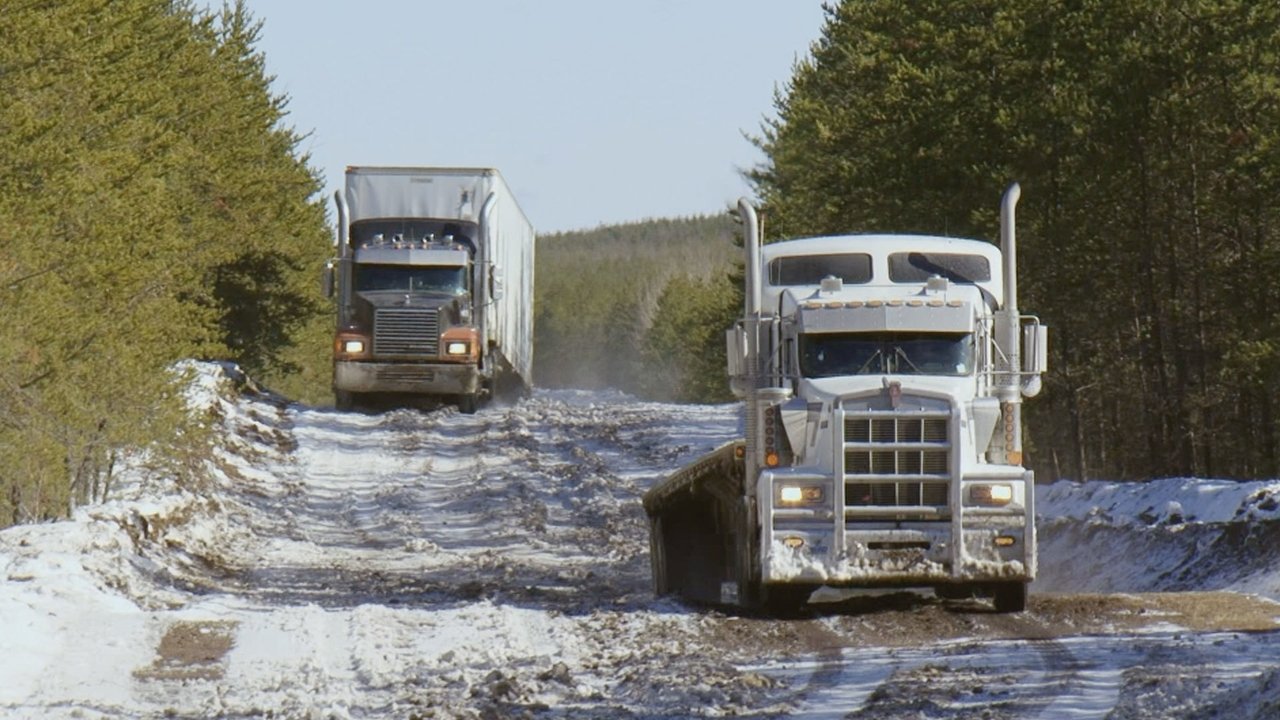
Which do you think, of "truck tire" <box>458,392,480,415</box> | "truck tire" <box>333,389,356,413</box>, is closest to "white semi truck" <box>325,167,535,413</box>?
"truck tire" <box>458,392,480,415</box>

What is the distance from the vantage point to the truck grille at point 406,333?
3619 centimetres

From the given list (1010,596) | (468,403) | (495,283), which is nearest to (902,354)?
(1010,596)

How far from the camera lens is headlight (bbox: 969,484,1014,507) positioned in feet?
50.2

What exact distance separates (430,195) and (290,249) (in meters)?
14.3

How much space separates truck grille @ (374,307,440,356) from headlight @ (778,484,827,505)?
2150 centimetres

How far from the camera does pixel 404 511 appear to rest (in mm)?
27125

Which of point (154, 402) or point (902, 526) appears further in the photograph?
point (154, 402)

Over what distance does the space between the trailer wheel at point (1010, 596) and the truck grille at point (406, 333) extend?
71.1ft

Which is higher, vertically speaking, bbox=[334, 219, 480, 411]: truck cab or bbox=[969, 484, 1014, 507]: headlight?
bbox=[334, 219, 480, 411]: truck cab

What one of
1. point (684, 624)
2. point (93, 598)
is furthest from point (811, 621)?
point (93, 598)

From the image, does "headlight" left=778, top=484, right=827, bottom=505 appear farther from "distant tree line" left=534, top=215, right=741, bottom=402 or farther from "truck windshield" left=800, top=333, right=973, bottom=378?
"distant tree line" left=534, top=215, right=741, bottom=402

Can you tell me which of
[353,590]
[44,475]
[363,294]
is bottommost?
[353,590]

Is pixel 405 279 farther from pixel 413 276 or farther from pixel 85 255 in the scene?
pixel 85 255

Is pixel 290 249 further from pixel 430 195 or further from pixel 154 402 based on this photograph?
Answer: pixel 154 402
